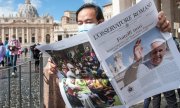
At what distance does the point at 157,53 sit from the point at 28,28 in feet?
536

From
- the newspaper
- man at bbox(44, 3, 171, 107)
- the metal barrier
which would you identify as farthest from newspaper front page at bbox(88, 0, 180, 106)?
the metal barrier

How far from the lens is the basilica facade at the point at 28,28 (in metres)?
161

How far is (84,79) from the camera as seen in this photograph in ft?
8.67

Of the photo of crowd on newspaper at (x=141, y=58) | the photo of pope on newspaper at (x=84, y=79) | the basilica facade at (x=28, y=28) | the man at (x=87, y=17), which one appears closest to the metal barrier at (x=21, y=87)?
the man at (x=87, y=17)

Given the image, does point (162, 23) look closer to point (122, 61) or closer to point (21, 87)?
point (122, 61)

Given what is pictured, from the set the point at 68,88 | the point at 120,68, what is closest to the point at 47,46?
the point at 68,88

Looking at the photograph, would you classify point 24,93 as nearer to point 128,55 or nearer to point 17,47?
point 128,55

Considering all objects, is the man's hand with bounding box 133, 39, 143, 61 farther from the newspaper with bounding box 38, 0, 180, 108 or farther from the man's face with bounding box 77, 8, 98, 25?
the man's face with bounding box 77, 8, 98, 25

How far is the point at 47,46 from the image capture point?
2.66m

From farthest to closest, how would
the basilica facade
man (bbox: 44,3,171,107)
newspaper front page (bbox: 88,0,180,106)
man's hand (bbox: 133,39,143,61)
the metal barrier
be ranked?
the basilica facade < the metal barrier < man (bbox: 44,3,171,107) < man's hand (bbox: 133,39,143,61) < newspaper front page (bbox: 88,0,180,106)

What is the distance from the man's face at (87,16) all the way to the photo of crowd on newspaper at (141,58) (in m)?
0.33

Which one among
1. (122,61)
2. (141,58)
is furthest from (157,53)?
(122,61)

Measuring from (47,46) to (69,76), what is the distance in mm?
233

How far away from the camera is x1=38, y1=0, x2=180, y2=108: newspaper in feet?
8.14
